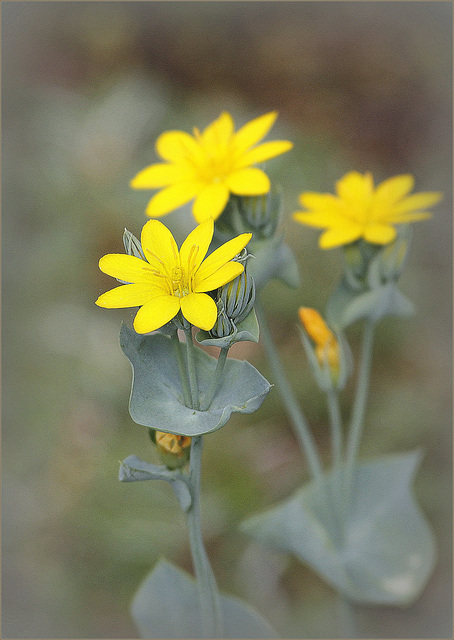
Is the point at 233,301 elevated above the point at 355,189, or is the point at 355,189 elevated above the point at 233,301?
the point at 355,189

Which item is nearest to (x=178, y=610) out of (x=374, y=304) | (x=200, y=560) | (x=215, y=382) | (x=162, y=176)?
(x=200, y=560)

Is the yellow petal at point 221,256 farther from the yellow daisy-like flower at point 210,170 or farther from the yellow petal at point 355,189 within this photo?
the yellow petal at point 355,189

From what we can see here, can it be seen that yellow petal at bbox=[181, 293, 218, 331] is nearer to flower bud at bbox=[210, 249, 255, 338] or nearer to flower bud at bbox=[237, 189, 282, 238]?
flower bud at bbox=[210, 249, 255, 338]

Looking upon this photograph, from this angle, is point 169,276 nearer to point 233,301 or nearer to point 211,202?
point 233,301

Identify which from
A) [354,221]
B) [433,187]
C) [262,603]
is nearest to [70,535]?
[262,603]

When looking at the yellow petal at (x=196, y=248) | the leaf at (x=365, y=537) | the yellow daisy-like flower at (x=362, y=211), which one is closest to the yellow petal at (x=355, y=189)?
the yellow daisy-like flower at (x=362, y=211)

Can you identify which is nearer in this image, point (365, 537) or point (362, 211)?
point (362, 211)

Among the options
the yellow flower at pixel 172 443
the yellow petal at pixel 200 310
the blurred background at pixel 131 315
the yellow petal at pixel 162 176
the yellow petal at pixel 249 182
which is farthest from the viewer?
the blurred background at pixel 131 315
